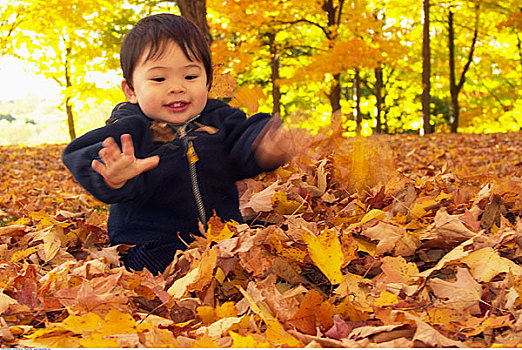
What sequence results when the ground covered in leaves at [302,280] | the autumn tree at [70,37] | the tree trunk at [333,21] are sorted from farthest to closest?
the tree trunk at [333,21]
the autumn tree at [70,37]
the ground covered in leaves at [302,280]

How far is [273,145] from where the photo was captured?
212cm

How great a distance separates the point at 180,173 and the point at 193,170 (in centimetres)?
6

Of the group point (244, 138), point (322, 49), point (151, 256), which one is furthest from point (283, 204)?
point (322, 49)

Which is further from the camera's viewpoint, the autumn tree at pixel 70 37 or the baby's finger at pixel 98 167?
the autumn tree at pixel 70 37

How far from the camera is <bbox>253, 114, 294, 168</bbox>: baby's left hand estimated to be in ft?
6.89

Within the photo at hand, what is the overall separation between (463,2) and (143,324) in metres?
16.3

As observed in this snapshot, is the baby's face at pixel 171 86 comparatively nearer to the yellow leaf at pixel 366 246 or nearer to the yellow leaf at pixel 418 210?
the yellow leaf at pixel 366 246

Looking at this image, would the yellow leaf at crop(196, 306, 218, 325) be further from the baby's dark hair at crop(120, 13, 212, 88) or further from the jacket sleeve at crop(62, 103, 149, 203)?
the baby's dark hair at crop(120, 13, 212, 88)

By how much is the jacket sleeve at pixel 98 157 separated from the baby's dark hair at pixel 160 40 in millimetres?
230

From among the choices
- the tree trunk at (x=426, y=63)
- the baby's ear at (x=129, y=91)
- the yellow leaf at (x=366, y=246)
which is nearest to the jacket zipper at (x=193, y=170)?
the baby's ear at (x=129, y=91)

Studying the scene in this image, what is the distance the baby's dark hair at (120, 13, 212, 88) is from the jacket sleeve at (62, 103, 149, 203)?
23cm

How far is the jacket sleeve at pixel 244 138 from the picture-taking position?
7.32ft

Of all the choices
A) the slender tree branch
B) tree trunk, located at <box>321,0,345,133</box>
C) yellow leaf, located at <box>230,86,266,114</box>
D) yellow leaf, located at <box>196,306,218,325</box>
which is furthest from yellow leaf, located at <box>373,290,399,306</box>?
the slender tree branch

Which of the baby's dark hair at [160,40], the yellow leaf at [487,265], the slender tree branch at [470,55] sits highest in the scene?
the slender tree branch at [470,55]
